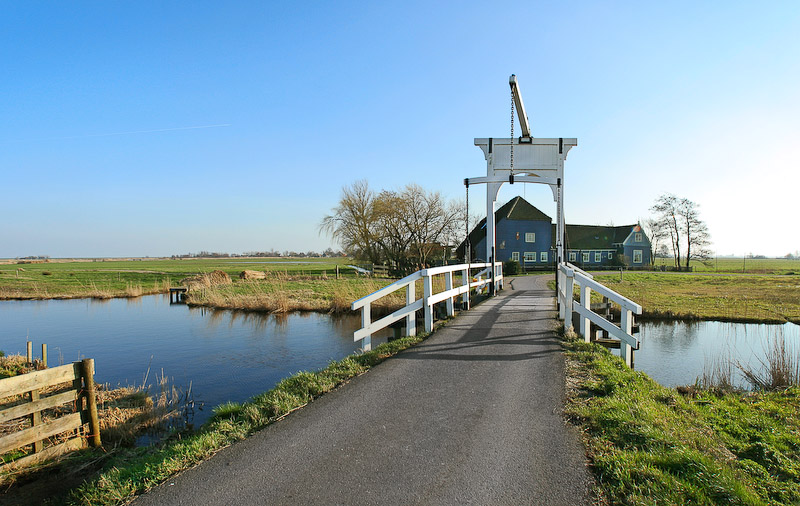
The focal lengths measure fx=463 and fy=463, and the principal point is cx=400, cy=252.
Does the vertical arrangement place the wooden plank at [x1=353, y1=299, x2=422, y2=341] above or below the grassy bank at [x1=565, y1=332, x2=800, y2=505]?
above

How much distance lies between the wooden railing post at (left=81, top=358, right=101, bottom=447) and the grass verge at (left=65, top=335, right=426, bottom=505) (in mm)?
356

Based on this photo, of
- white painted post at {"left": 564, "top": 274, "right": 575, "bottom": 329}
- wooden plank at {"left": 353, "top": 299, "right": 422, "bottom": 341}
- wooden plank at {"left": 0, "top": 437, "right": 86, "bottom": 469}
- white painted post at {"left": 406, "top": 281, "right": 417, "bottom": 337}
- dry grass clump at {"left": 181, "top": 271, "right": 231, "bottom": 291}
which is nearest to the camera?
wooden plank at {"left": 0, "top": 437, "right": 86, "bottom": 469}

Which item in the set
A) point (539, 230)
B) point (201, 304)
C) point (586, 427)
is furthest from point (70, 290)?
point (539, 230)

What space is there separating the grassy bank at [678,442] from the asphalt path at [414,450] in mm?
236

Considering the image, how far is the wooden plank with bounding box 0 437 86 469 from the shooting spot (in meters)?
4.77

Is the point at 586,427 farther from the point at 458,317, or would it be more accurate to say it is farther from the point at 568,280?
the point at 458,317

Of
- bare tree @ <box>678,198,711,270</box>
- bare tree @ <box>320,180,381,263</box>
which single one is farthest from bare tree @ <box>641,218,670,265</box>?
bare tree @ <box>320,180,381,263</box>

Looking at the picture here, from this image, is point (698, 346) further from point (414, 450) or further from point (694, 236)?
point (694, 236)

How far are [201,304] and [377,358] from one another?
1963 centimetres

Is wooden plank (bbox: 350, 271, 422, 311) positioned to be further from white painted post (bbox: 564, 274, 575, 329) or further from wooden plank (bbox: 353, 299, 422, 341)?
white painted post (bbox: 564, 274, 575, 329)

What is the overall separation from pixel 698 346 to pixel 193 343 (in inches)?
555

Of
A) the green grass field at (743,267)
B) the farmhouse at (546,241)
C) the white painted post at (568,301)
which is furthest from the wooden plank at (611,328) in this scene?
the green grass field at (743,267)

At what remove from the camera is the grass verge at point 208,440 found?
3.21 m

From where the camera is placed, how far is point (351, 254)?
4700 cm
